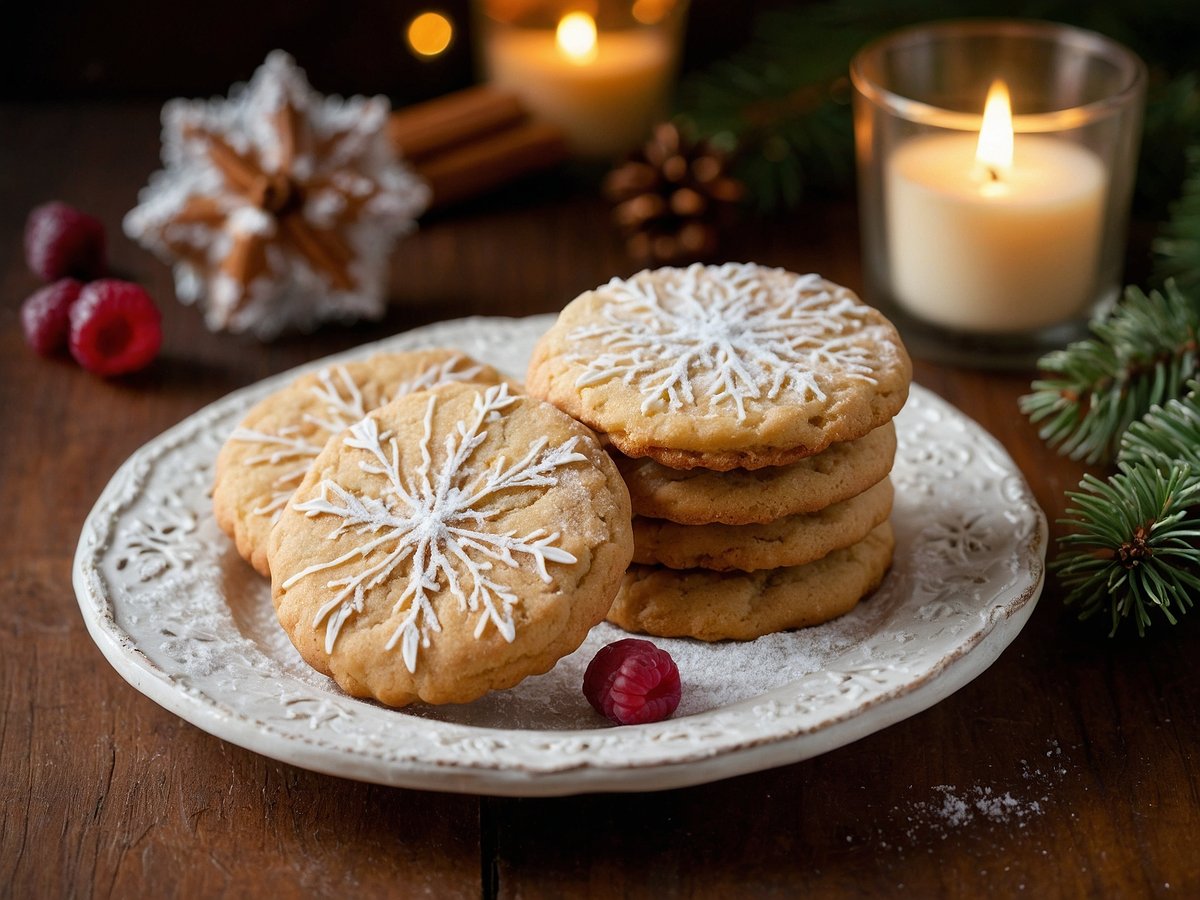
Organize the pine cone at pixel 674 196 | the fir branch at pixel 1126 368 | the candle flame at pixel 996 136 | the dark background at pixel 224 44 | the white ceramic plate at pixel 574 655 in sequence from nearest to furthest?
the white ceramic plate at pixel 574 655 < the fir branch at pixel 1126 368 < the candle flame at pixel 996 136 < the pine cone at pixel 674 196 < the dark background at pixel 224 44

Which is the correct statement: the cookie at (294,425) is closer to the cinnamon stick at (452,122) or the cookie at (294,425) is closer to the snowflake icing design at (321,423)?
the snowflake icing design at (321,423)

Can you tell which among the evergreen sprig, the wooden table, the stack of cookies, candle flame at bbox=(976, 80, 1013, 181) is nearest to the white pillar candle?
the evergreen sprig

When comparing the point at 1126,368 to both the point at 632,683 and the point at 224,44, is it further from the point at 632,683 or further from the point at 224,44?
the point at 224,44

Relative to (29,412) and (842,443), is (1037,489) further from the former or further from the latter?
(29,412)

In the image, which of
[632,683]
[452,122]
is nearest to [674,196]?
[452,122]

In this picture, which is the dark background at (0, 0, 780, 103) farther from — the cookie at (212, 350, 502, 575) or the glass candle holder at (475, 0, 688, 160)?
the cookie at (212, 350, 502, 575)

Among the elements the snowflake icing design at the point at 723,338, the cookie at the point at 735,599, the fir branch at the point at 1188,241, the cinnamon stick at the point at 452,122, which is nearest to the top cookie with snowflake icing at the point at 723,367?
the snowflake icing design at the point at 723,338
